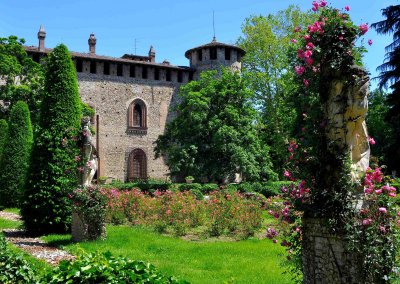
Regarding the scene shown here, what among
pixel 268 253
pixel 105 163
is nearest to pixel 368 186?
pixel 268 253

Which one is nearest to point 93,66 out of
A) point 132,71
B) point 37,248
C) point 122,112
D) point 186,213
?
point 132,71

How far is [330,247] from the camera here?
14.2ft

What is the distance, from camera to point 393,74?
926 inches

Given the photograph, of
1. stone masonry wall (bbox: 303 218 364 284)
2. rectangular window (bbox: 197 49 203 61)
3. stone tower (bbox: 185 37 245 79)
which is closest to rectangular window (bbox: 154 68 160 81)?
stone tower (bbox: 185 37 245 79)

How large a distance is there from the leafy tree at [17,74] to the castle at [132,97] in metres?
6.74

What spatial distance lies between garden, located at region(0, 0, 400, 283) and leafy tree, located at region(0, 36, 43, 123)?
80 mm

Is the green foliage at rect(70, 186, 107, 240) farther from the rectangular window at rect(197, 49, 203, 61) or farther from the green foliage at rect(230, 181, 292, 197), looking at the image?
the rectangular window at rect(197, 49, 203, 61)

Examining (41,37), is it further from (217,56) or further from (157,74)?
(217,56)

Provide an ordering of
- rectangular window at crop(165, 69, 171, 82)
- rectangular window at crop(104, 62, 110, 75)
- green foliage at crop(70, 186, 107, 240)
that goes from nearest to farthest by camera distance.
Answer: green foliage at crop(70, 186, 107, 240) → rectangular window at crop(104, 62, 110, 75) → rectangular window at crop(165, 69, 171, 82)

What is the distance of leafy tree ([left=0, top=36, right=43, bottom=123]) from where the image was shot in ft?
76.0

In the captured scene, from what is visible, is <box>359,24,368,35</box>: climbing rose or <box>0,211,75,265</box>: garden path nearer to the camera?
<box>359,24,368,35</box>: climbing rose

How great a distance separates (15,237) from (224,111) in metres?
15.4

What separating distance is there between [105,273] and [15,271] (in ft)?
5.81

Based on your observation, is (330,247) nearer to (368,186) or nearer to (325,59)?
(368,186)
